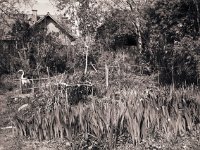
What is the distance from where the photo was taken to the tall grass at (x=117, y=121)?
7211mm

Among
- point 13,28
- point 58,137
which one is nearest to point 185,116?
point 58,137

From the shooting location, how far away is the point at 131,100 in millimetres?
8516

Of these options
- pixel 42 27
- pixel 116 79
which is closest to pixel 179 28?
pixel 116 79

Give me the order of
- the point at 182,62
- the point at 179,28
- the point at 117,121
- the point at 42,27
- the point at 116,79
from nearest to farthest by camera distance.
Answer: the point at 117,121
the point at 179,28
the point at 182,62
the point at 116,79
the point at 42,27

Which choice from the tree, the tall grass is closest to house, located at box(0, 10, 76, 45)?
the tree

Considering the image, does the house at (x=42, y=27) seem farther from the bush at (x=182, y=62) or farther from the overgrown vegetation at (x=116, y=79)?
the bush at (x=182, y=62)

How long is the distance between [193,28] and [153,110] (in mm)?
7110

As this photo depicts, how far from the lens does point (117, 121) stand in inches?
285

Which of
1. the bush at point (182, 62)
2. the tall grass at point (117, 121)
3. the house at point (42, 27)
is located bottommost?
the tall grass at point (117, 121)

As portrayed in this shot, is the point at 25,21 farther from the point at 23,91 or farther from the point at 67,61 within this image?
the point at 23,91

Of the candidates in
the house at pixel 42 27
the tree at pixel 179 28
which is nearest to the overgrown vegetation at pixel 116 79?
the tree at pixel 179 28

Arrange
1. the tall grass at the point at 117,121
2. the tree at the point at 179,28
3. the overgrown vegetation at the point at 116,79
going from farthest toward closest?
the tree at the point at 179,28 → the overgrown vegetation at the point at 116,79 → the tall grass at the point at 117,121

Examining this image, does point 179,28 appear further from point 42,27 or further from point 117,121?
point 42,27

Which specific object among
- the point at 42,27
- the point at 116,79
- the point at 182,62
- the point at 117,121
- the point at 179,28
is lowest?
the point at 117,121
